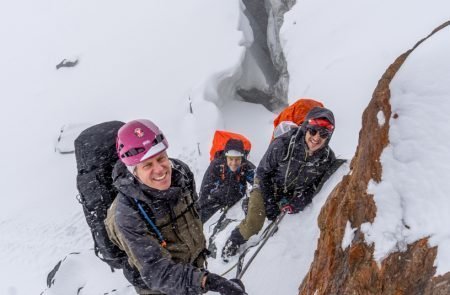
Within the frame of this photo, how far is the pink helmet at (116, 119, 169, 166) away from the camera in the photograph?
3029mm

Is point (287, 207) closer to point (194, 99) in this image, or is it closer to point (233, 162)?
point (233, 162)

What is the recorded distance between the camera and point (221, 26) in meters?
19.2

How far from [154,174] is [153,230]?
458 millimetres

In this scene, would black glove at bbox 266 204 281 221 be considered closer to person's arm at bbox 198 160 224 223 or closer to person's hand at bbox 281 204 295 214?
person's hand at bbox 281 204 295 214

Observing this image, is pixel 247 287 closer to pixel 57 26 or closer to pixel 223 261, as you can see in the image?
pixel 223 261

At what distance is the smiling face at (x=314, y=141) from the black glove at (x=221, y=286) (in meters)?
1.97

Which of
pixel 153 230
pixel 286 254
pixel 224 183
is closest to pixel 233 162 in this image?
pixel 224 183

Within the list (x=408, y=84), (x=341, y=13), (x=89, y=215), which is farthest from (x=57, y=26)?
(x=408, y=84)

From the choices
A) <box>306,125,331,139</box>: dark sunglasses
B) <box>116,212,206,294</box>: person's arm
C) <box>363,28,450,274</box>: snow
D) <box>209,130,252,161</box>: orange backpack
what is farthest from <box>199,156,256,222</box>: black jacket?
<box>363,28,450,274</box>: snow

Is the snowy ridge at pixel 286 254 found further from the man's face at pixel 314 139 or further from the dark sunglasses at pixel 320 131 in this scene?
the dark sunglasses at pixel 320 131

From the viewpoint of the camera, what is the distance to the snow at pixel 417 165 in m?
2.36

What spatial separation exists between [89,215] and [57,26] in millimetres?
24977

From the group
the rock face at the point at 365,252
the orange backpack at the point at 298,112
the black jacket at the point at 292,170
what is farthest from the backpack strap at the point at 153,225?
the orange backpack at the point at 298,112

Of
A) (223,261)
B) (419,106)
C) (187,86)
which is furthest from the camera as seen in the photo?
(187,86)
